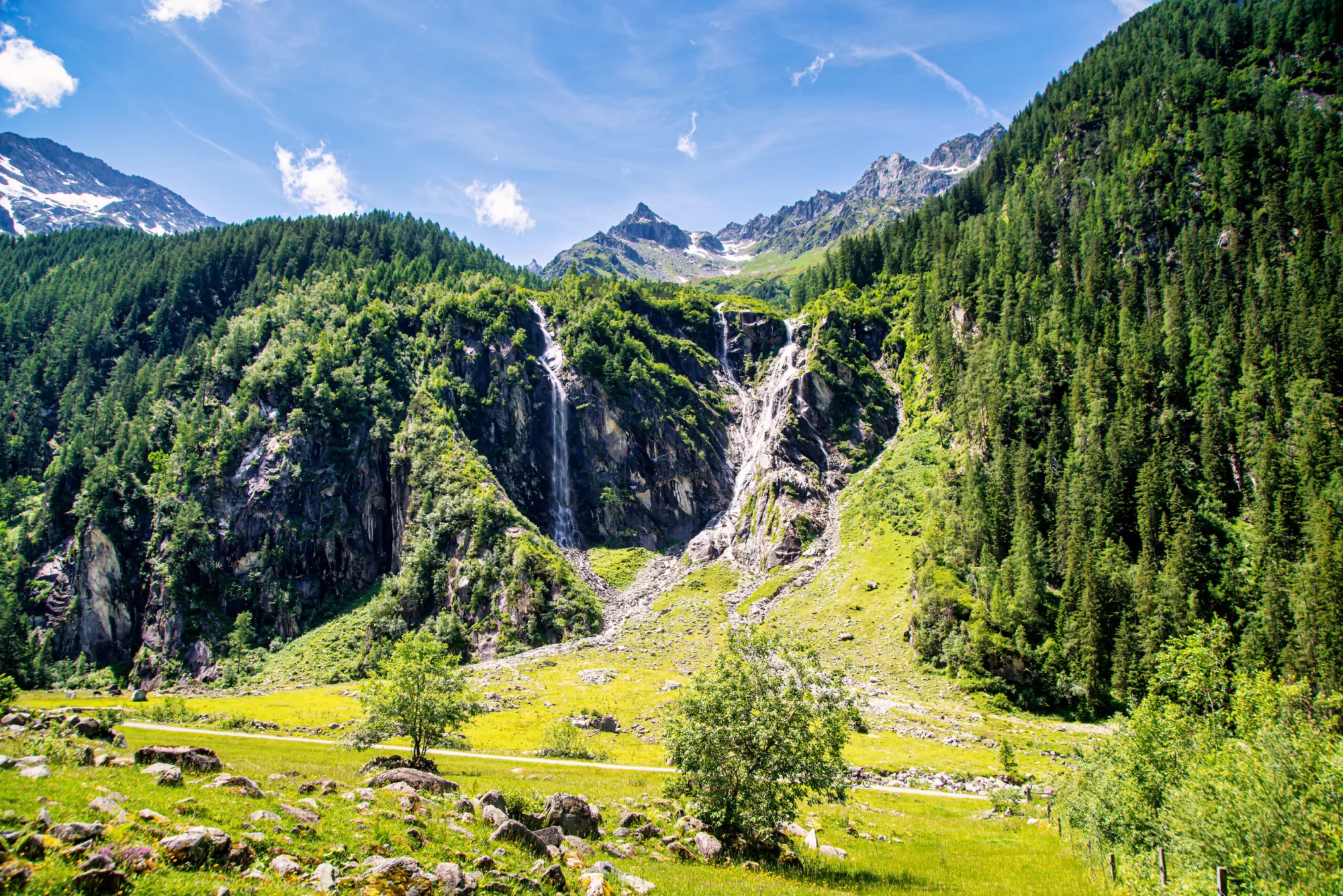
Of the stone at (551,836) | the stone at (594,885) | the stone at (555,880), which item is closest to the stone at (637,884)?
the stone at (594,885)

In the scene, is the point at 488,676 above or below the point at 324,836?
below

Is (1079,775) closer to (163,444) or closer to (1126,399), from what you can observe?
(1126,399)

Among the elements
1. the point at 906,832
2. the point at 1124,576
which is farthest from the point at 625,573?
the point at 906,832

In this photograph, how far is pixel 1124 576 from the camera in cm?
7894

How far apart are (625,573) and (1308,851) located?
106 metres

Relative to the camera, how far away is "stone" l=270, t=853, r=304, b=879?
42.1 feet

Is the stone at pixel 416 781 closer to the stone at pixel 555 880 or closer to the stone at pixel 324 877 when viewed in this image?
the stone at pixel 555 880

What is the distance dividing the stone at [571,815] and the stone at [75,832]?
1430 centimetres

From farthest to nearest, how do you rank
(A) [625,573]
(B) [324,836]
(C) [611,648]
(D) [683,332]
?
(D) [683,332], (A) [625,573], (C) [611,648], (B) [324,836]

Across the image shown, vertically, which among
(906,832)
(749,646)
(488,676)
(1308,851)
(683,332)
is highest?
(683,332)

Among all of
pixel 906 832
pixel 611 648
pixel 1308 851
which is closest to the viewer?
pixel 1308 851

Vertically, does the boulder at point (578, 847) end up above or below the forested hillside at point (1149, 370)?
below

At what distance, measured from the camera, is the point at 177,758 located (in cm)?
2105

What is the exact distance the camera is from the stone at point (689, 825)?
26969 mm
